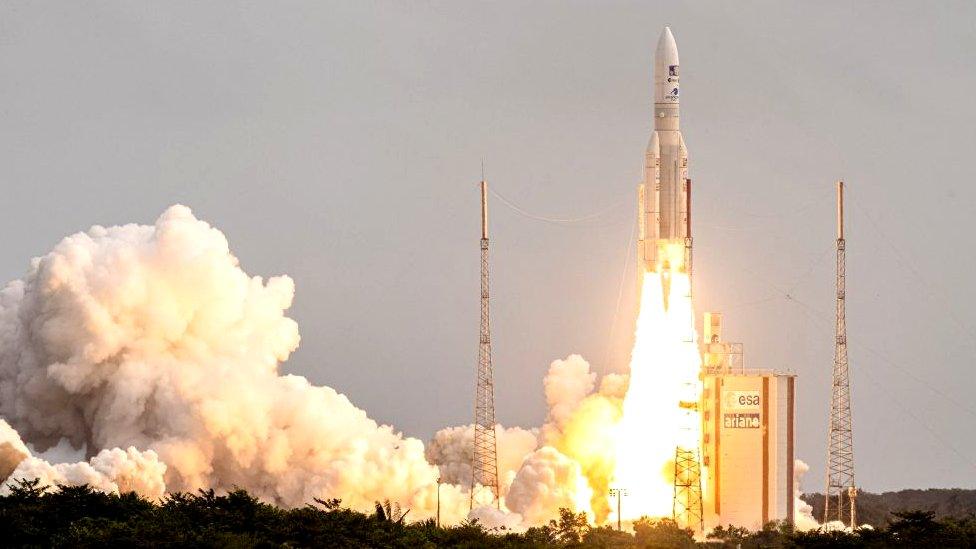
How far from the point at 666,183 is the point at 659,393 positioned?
300 inches

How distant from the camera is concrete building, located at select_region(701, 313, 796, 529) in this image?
9219 cm

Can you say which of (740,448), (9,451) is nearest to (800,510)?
(740,448)

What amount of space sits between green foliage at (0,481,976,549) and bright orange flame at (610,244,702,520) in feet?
24.9

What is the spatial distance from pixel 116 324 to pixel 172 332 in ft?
7.24

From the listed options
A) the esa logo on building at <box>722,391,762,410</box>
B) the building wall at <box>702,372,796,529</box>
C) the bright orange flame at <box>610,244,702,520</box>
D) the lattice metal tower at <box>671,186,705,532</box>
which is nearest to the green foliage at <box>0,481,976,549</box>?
the lattice metal tower at <box>671,186,705,532</box>

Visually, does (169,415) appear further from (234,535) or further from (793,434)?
(234,535)

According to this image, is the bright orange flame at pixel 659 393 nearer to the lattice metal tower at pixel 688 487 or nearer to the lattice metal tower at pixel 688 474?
the lattice metal tower at pixel 688 474

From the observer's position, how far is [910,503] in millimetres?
129250

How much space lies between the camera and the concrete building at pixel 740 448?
92.2 m

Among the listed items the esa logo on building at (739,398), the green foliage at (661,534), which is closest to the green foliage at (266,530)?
the green foliage at (661,534)

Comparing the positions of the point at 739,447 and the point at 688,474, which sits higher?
the point at 739,447

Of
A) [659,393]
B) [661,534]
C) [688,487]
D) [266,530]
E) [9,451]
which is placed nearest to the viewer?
[266,530]

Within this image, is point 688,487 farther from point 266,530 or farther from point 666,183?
point 266,530

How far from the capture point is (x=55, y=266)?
96.4 metres
